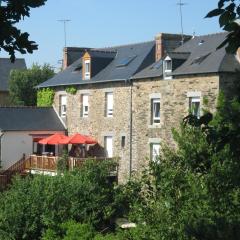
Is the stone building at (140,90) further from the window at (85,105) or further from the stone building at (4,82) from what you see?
the stone building at (4,82)

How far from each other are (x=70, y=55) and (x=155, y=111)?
41.4ft

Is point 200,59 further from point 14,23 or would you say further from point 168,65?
point 14,23

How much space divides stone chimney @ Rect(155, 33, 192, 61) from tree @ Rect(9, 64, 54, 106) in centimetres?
2308

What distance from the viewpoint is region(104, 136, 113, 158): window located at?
119 ft

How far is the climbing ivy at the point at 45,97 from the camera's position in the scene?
42031mm

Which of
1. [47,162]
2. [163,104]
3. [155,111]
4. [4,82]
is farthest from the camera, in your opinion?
[4,82]

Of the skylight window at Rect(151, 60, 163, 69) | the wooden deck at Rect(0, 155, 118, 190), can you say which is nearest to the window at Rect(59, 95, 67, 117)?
the wooden deck at Rect(0, 155, 118, 190)

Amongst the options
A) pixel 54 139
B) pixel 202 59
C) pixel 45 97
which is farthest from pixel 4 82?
pixel 202 59

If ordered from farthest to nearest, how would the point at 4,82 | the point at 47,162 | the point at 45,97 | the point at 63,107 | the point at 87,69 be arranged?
1. the point at 4,82
2. the point at 45,97
3. the point at 63,107
4. the point at 87,69
5. the point at 47,162

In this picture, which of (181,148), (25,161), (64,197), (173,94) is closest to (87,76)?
(25,161)

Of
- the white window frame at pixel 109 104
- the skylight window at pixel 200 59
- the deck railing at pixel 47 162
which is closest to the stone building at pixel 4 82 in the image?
the deck railing at pixel 47 162

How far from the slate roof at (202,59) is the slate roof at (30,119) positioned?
886cm

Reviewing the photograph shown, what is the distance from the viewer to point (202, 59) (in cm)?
3111

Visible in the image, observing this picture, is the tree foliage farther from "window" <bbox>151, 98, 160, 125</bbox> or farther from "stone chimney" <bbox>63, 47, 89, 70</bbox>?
"stone chimney" <bbox>63, 47, 89, 70</bbox>
